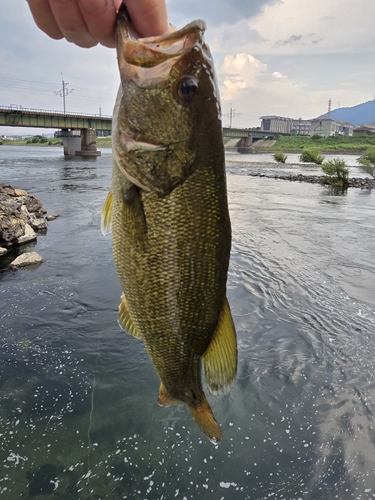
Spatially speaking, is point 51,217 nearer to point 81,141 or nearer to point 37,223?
point 37,223

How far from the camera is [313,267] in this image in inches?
452

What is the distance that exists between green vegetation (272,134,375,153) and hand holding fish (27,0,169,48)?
9349 cm

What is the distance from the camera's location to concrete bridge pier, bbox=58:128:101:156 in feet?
222

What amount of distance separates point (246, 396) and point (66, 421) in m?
2.91

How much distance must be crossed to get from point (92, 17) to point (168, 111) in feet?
1.80

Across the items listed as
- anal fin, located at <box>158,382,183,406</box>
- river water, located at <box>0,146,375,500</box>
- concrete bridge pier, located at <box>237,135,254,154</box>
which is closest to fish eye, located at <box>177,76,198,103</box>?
anal fin, located at <box>158,382,183,406</box>

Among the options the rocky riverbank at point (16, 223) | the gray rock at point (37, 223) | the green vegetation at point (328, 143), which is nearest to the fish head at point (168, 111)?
the rocky riverbank at point (16, 223)

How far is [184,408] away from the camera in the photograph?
19.7ft

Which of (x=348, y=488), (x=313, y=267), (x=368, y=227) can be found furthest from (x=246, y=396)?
(x=368, y=227)

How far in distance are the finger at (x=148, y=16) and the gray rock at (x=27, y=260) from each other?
1096 centimetres

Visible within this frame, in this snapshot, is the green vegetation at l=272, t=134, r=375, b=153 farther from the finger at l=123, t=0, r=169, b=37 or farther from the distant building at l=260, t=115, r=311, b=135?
the finger at l=123, t=0, r=169, b=37

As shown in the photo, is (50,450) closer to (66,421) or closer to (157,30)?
(66,421)

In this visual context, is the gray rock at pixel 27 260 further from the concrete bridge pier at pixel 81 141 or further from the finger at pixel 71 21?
the concrete bridge pier at pixel 81 141

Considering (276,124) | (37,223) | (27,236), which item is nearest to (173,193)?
(27,236)
